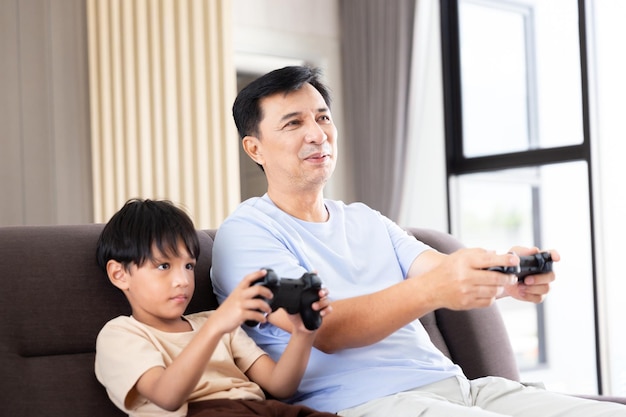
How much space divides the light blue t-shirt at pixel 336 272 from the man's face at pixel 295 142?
0.08 metres

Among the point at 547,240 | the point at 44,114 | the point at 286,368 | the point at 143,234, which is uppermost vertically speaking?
the point at 44,114

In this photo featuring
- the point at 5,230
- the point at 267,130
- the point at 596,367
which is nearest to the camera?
the point at 5,230

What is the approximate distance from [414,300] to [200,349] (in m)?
0.37

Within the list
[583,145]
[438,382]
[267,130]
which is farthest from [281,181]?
[583,145]

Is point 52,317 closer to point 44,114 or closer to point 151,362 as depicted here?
point 151,362

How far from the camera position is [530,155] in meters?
3.72

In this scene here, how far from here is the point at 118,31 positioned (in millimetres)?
3412

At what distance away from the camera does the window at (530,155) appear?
362 centimetres

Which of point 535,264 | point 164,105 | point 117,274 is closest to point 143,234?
point 117,274

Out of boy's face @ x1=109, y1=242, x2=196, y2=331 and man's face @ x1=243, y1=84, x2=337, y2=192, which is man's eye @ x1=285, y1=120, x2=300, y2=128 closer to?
man's face @ x1=243, y1=84, x2=337, y2=192

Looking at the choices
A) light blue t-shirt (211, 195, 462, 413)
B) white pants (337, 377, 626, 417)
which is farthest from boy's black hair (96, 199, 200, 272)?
white pants (337, 377, 626, 417)

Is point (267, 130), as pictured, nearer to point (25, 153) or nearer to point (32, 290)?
point (32, 290)

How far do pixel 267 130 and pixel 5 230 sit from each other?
1.81ft

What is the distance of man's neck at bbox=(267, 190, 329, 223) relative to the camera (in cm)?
171
